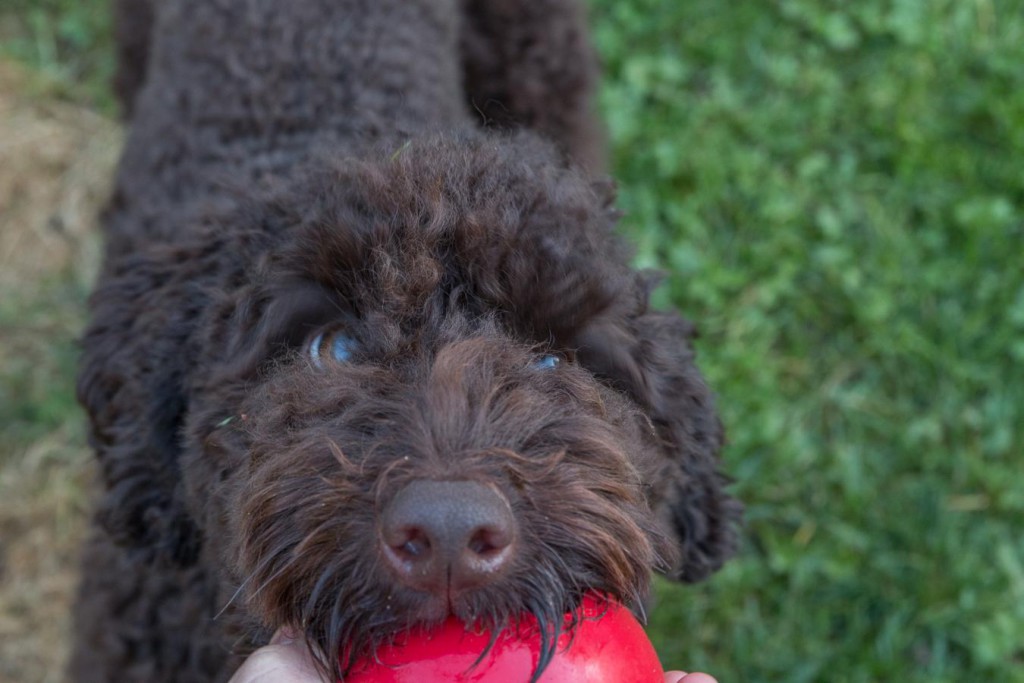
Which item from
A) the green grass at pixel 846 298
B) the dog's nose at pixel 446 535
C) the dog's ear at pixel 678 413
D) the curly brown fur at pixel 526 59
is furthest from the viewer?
the curly brown fur at pixel 526 59

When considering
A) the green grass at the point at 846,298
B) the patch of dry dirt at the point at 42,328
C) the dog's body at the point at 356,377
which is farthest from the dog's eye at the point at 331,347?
the patch of dry dirt at the point at 42,328

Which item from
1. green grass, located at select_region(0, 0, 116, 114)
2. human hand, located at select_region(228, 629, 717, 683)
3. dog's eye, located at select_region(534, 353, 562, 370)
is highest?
dog's eye, located at select_region(534, 353, 562, 370)

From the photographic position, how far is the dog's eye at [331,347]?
1989 millimetres

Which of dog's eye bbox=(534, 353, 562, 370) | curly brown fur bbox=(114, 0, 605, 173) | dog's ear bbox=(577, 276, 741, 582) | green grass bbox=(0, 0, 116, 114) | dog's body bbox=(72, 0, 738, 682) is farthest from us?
green grass bbox=(0, 0, 116, 114)

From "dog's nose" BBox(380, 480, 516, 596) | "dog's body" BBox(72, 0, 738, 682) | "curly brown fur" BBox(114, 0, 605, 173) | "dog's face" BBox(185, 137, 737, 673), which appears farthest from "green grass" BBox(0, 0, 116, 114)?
"dog's nose" BBox(380, 480, 516, 596)

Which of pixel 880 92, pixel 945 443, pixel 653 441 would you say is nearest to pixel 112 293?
pixel 653 441

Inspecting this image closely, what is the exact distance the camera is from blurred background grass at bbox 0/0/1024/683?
3676mm

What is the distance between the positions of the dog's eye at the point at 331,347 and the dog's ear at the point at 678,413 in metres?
0.48

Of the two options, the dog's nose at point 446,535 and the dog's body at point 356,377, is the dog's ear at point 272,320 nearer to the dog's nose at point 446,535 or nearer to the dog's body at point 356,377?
the dog's body at point 356,377

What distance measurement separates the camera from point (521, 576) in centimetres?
154

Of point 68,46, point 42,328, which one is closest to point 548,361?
point 42,328

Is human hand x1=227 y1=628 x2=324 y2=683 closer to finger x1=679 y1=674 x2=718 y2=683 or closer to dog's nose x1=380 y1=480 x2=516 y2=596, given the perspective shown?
dog's nose x1=380 y1=480 x2=516 y2=596

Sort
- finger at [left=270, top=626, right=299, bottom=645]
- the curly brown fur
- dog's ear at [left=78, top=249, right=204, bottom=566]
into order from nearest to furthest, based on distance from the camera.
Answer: finger at [left=270, top=626, right=299, bottom=645] → dog's ear at [left=78, top=249, right=204, bottom=566] → the curly brown fur

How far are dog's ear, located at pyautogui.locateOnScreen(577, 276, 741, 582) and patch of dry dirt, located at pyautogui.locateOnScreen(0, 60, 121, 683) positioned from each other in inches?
102
